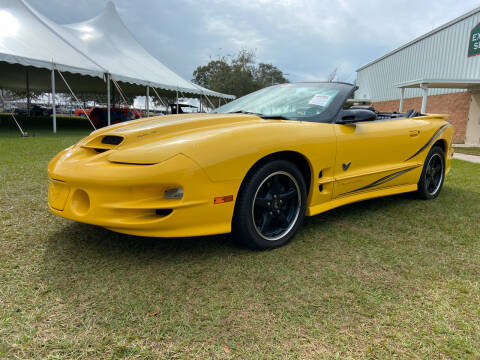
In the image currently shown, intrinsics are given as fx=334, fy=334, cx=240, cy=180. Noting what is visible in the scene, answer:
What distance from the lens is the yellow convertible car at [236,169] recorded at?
74.9 inches

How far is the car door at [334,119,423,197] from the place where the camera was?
2.69 metres

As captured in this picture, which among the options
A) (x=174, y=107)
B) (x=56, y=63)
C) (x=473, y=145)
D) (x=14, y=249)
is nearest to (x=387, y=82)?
Answer: (x=473, y=145)

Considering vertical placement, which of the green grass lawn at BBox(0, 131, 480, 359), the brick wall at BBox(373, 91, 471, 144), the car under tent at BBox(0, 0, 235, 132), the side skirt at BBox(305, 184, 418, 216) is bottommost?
the green grass lawn at BBox(0, 131, 480, 359)

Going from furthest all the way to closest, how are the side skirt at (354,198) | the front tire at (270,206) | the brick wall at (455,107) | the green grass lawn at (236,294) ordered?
the brick wall at (455,107) → the side skirt at (354,198) → the front tire at (270,206) → the green grass lawn at (236,294)

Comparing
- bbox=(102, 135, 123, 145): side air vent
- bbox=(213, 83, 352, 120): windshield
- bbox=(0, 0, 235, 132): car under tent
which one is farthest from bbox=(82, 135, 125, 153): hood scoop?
bbox=(0, 0, 235, 132): car under tent

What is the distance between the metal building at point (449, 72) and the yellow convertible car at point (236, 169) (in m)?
10.6

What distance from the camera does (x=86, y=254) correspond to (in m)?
2.12

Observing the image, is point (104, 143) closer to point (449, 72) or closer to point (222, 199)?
point (222, 199)

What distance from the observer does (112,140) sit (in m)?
2.22

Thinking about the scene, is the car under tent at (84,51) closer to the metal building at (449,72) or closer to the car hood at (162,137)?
the car hood at (162,137)

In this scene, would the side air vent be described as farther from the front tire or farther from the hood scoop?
the front tire

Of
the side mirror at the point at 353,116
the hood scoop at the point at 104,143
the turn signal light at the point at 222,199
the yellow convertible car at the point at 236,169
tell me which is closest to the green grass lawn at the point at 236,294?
the yellow convertible car at the point at 236,169

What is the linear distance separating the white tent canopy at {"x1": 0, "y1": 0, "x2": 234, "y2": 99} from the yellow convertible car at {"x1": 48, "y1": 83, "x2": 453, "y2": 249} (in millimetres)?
9298

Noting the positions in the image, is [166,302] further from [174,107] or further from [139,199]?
[174,107]
